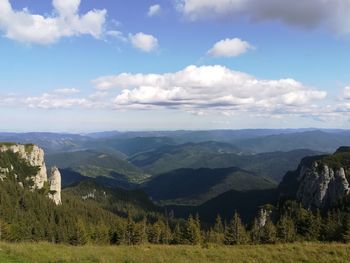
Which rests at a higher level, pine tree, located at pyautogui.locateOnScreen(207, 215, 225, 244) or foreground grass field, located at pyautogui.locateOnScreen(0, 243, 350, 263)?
foreground grass field, located at pyautogui.locateOnScreen(0, 243, 350, 263)

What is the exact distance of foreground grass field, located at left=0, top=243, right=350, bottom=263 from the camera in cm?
2647

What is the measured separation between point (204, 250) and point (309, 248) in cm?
814

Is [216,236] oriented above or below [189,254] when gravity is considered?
below

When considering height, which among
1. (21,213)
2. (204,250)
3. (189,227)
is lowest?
(21,213)

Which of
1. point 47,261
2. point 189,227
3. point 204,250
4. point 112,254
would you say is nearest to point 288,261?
point 204,250

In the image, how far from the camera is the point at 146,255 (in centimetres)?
2875

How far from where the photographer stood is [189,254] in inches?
1165

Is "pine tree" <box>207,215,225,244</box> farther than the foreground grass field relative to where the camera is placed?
Yes

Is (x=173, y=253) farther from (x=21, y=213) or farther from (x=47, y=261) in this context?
(x=21, y=213)

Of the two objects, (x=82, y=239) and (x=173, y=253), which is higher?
(x=173, y=253)

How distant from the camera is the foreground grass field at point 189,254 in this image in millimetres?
26469

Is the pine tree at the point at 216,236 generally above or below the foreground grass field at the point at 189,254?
below

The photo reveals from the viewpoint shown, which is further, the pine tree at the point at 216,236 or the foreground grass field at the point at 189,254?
the pine tree at the point at 216,236

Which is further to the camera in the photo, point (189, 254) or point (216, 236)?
point (216, 236)
